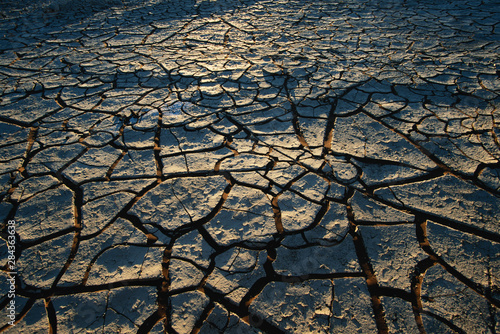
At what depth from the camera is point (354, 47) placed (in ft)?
12.4

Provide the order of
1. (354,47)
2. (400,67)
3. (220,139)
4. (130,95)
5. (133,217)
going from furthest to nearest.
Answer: (354,47) → (400,67) → (130,95) → (220,139) → (133,217)

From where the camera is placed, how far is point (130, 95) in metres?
2.81

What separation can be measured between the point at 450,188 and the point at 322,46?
9.26ft

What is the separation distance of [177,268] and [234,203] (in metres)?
0.54

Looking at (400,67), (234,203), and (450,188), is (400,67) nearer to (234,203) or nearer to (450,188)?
(450,188)

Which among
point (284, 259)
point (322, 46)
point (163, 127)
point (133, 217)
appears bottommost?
point (284, 259)

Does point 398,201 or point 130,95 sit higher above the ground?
point 130,95

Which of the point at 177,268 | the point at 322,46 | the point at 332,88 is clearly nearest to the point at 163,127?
the point at 177,268

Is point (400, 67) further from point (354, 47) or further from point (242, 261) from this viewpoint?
point (242, 261)

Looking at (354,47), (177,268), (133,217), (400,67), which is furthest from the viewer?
(354,47)

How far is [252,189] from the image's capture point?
1.83 m

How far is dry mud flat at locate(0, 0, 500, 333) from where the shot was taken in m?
1.27

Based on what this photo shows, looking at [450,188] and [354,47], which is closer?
[450,188]

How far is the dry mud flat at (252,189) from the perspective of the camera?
1268 mm
